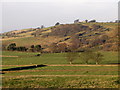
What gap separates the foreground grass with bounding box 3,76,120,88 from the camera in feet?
151

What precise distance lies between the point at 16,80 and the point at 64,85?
1100 cm

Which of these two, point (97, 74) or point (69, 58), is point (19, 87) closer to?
point (97, 74)

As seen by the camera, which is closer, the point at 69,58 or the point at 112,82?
the point at 112,82

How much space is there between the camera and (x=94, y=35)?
186m

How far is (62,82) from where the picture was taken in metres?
48.7

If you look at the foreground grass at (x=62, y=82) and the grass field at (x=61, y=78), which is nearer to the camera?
the foreground grass at (x=62, y=82)

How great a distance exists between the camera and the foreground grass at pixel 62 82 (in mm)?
45938

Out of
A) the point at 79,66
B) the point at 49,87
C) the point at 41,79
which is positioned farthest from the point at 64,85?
the point at 79,66

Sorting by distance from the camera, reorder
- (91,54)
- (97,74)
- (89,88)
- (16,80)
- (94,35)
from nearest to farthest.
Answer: (89,88)
(16,80)
(97,74)
(91,54)
(94,35)

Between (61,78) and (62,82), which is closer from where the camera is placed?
(62,82)

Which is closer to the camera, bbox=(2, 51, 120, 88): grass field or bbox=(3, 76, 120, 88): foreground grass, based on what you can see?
bbox=(3, 76, 120, 88): foreground grass

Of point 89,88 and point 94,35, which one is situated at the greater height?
point 94,35

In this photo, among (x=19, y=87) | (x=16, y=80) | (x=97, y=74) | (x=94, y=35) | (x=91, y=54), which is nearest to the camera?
(x=19, y=87)

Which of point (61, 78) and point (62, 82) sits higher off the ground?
point (61, 78)
